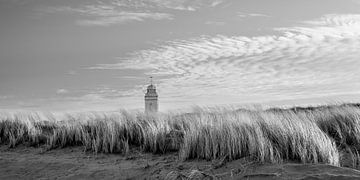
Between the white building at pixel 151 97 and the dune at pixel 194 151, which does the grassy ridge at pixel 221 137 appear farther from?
the white building at pixel 151 97

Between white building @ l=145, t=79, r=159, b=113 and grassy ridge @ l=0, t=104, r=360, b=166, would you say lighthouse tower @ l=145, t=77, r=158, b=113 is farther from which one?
grassy ridge @ l=0, t=104, r=360, b=166

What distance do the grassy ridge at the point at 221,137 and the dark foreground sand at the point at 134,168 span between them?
24 cm

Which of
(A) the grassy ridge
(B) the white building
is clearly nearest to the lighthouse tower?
(B) the white building

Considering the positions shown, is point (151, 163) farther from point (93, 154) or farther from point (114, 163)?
point (93, 154)

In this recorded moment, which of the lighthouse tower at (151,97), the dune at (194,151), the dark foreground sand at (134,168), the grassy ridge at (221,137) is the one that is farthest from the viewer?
the lighthouse tower at (151,97)

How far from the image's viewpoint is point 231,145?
18.1 ft

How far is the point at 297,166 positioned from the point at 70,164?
13.1 feet

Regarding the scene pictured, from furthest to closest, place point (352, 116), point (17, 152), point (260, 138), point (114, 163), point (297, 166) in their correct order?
point (352, 116), point (17, 152), point (114, 163), point (260, 138), point (297, 166)

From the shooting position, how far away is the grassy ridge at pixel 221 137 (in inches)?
209

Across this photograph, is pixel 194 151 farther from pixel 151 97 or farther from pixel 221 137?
pixel 151 97

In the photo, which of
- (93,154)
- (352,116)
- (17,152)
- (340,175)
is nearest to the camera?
(340,175)

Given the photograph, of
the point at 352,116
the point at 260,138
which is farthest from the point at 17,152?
the point at 352,116

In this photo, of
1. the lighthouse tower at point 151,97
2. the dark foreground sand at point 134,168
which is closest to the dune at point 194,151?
the dark foreground sand at point 134,168

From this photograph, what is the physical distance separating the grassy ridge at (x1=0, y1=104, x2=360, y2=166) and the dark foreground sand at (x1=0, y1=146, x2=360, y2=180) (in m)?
0.24
